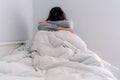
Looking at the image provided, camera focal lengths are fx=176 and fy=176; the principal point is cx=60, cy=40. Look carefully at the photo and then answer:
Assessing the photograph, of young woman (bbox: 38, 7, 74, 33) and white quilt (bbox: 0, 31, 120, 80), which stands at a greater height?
young woman (bbox: 38, 7, 74, 33)

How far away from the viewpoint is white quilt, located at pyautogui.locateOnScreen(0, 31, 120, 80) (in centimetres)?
77

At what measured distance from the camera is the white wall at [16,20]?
1.32 m

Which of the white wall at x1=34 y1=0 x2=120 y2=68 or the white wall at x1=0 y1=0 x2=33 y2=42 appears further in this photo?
the white wall at x1=34 y1=0 x2=120 y2=68

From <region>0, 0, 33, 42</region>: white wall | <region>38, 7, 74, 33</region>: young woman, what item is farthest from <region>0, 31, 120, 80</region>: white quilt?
<region>0, 0, 33, 42</region>: white wall

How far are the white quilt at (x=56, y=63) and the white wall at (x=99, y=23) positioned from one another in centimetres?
56

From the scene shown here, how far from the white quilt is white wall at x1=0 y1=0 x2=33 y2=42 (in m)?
0.28

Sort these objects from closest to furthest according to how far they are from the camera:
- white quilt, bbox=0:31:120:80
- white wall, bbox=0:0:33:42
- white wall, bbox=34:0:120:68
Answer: white quilt, bbox=0:31:120:80, white wall, bbox=0:0:33:42, white wall, bbox=34:0:120:68

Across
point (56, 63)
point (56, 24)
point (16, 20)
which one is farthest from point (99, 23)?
point (56, 63)

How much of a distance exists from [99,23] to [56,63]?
0.99 meters

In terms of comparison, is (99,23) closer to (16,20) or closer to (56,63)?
(16,20)

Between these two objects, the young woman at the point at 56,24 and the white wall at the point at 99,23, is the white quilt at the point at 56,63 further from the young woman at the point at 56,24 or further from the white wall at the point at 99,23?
the white wall at the point at 99,23

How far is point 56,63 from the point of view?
88 centimetres

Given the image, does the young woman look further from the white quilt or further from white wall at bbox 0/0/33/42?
white wall at bbox 0/0/33/42

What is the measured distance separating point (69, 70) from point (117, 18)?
1.09 m
